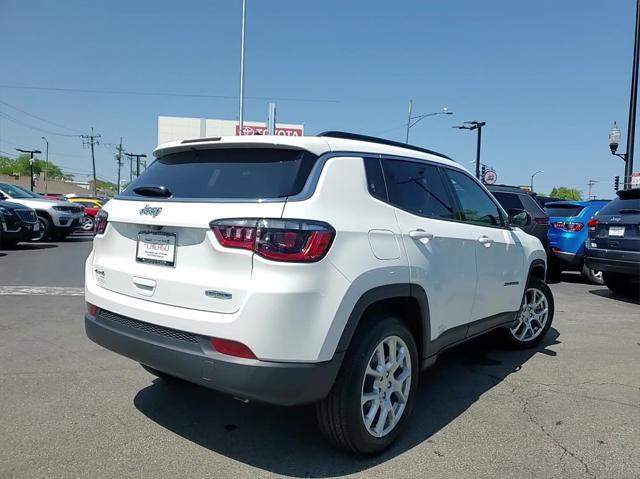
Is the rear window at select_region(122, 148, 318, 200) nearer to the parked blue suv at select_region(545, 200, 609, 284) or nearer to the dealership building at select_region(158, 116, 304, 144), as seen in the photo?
the parked blue suv at select_region(545, 200, 609, 284)

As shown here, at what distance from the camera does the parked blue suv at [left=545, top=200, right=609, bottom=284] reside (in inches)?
367

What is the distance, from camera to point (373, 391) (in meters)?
2.86

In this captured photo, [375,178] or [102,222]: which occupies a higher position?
[375,178]

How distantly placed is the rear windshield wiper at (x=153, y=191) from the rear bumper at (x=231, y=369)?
2.50 ft

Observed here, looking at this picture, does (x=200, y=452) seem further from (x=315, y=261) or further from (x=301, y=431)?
(x=315, y=261)

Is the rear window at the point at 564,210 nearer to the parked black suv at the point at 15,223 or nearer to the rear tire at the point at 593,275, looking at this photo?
the rear tire at the point at 593,275

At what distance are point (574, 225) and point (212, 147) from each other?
8.34m

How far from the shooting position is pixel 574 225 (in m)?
9.33

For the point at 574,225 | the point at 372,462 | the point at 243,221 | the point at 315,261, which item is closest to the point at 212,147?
the point at 243,221

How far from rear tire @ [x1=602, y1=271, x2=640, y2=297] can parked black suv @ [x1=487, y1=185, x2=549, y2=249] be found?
124cm

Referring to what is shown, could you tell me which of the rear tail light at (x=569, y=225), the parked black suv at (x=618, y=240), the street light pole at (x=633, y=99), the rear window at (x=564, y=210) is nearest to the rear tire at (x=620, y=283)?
the parked black suv at (x=618, y=240)

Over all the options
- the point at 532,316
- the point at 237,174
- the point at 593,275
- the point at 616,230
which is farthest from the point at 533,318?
the point at 593,275

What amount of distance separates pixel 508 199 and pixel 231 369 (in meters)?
8.52

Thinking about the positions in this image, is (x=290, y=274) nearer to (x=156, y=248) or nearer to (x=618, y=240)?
(x=156, y=248)
